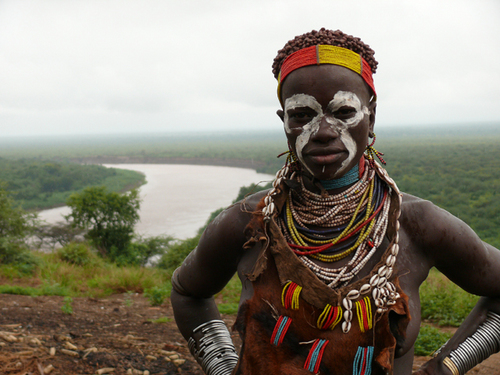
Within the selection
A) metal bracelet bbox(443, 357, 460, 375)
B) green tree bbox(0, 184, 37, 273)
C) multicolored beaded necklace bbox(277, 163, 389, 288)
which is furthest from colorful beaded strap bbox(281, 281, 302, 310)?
green tree bbox(0, 184, 37, 273)

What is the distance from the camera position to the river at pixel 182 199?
106 feet

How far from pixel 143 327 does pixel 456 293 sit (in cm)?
454

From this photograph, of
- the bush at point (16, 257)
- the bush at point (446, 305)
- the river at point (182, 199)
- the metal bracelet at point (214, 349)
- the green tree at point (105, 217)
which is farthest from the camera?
the river at point (182, 199)

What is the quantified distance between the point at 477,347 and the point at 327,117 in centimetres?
132

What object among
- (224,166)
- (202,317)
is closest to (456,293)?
(202,317)

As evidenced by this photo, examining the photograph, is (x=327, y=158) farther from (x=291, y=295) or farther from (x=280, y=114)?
(x=291, y=295)

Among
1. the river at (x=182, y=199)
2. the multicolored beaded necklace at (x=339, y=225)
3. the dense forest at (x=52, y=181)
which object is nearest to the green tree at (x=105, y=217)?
the river at (x=182, y=199)

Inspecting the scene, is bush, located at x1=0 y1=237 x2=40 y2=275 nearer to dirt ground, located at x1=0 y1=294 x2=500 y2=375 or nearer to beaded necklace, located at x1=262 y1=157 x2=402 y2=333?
dirt ground, located at x1=0 y1=294 x2=500 y2=375

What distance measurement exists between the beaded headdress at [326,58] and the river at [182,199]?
2145 centimetres

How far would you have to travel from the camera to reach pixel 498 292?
198 centimetres

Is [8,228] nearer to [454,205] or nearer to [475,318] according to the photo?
[475,318]

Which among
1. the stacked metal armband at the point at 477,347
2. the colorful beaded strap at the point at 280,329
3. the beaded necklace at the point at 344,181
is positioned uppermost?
the beaded necklace at the point at 344,181

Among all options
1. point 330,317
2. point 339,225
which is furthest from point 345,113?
point 330,317

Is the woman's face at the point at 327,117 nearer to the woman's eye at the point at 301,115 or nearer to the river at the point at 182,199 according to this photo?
the woman's eye at the point at 301,115
